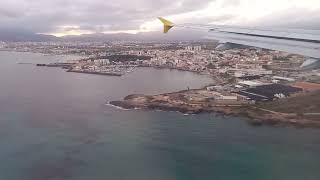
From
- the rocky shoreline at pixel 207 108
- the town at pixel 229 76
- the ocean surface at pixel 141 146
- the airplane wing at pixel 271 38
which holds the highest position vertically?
the airplane wing at pixel 271 38

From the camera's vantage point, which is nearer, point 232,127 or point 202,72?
point 232,127

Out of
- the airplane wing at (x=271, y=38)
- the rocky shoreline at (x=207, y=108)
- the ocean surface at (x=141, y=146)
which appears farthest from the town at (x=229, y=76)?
the ocean surface at (x=141, y=146)

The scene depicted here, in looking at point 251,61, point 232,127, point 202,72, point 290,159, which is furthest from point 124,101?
point 251,61

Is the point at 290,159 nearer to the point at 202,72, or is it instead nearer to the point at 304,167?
the point at 304,167

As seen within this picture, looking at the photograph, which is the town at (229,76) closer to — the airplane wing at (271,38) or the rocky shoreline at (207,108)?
the rocky shoreline at (207,108)

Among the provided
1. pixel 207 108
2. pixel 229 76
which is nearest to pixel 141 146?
pixel 207 108

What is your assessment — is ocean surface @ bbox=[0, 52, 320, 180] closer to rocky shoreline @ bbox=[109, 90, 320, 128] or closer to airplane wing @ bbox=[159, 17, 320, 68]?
rocky shoreline @ bbox=[109, 90, 320, 128]
